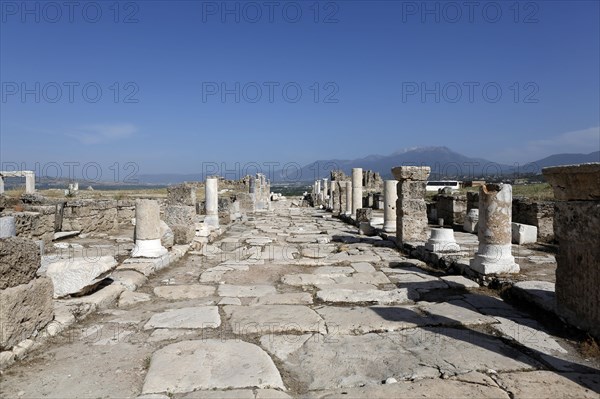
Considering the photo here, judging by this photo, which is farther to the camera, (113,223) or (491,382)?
(113,223)

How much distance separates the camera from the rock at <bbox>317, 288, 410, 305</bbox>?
551 cm

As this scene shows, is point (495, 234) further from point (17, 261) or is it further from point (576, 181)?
point (17, 261)

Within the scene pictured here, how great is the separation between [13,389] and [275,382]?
6.20ft

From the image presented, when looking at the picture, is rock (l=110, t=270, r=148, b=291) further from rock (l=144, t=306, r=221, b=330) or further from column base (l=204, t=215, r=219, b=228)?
column base (l=204, t=215, r=219, b=228)

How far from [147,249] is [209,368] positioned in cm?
483

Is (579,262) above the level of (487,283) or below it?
above

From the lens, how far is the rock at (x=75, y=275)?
5008 mm

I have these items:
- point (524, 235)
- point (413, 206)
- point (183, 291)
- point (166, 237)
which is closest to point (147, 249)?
point (166, 237)

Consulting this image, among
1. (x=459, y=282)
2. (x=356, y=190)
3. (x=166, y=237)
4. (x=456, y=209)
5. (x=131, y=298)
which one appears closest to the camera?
(x=131, y=298)

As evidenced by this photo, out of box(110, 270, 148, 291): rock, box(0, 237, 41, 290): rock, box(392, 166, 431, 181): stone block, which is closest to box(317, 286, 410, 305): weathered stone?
box(110, 270, 148, 291): rock

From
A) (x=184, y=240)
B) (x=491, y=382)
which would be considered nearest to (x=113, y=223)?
(x=184, y=240)

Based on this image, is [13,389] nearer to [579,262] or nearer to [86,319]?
[86,319]

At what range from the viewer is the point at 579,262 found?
160 inches

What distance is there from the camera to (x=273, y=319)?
461cm
